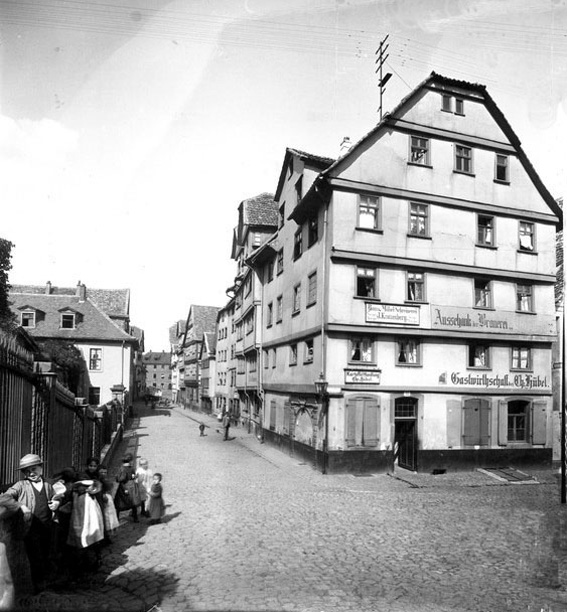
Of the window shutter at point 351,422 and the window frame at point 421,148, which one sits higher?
the window frame at point 421,148

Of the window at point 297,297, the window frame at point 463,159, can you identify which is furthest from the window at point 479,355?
the window at point 297,297

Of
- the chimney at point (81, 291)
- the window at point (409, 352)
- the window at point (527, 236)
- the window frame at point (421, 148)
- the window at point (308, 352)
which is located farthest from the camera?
the chimney at point (81, 291)

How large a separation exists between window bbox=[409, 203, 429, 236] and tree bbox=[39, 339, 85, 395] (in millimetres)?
26610

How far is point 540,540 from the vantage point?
10.3 meters

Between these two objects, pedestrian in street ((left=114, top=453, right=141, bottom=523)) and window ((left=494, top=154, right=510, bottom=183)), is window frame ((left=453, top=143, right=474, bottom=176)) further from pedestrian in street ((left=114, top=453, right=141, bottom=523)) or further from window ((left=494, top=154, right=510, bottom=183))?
pedestrian in street ((left=114, top=453, right=141, bottom=523))

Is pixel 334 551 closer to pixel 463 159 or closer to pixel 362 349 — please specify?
pixel 362 349

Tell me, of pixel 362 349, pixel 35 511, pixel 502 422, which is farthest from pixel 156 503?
pixel 502 422

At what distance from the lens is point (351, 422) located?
1794cm

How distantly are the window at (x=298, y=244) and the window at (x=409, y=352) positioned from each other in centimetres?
598

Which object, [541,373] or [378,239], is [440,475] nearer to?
[541,373]

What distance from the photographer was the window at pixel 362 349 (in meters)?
18.4

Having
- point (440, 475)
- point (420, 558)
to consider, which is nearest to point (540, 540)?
point (420, 558)

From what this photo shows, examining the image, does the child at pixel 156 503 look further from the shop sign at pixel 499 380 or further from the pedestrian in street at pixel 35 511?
the shop sign at pixel 499 380

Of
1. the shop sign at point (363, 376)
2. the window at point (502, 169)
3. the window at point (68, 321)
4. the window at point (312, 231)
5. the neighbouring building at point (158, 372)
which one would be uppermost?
the window at point (502, 169)
